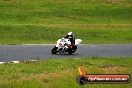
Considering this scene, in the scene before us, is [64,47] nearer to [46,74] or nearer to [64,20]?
[46,74]

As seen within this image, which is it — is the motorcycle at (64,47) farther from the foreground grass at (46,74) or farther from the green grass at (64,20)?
the green grass at (64,20)

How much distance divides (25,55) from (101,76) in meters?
14.7

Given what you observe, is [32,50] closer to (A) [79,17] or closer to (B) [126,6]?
(A) [79,17]

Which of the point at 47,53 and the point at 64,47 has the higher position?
the point at 64,47

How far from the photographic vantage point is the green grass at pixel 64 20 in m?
39.0

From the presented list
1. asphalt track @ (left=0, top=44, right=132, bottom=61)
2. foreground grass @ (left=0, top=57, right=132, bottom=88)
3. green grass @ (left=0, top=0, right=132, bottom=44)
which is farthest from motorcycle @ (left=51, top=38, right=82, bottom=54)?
green grass @ (left=0, top=0, right=132, bottom=44)

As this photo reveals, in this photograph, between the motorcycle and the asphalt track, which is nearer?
the asphalt track

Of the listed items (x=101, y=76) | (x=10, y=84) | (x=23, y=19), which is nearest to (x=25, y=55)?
(x=10, y=84)

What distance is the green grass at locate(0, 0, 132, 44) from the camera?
38969mm

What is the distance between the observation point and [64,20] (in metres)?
54.2

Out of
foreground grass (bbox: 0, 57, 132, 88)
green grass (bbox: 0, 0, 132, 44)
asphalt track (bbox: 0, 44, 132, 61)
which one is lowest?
green grass (bbox: 0, 0, 132, 44)

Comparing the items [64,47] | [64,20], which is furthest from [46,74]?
[64,20]

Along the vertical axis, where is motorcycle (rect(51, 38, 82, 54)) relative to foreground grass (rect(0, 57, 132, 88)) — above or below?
below

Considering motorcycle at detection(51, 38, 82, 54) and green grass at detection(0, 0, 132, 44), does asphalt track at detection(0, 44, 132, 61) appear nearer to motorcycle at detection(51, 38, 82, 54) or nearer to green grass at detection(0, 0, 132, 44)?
motorcycle at detection(51, 38, 82, 54)
